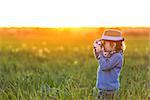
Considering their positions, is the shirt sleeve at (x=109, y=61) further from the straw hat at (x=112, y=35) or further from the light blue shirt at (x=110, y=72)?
the straw hat at (x=112, y=35)

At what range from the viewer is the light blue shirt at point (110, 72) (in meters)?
5.29

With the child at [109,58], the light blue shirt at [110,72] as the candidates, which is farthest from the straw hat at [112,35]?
the light blue shirt at [110,72]

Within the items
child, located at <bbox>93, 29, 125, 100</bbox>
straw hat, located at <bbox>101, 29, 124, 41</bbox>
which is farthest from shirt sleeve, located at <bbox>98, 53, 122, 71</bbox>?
straw hat, located at <bbox>101, 29, 124, 41</bbox>

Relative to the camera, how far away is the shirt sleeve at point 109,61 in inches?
207

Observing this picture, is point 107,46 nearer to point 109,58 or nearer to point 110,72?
point 109,58

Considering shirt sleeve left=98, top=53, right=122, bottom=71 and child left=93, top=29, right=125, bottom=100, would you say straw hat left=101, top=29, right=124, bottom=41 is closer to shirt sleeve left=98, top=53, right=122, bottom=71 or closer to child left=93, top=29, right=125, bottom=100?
child left=93, top=29, right=125, bottom=100

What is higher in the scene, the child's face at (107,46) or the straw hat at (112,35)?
the straw hat at (112,35)

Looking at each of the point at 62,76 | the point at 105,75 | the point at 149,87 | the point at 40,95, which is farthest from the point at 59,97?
the point at 62,76

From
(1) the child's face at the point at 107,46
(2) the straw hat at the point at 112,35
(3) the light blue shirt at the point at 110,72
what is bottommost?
(3) the light blue shirt at the point at 110,72

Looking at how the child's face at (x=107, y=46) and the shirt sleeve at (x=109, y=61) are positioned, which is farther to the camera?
the child's face at (x=107, y=46)

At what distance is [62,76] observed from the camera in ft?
→ 23.5

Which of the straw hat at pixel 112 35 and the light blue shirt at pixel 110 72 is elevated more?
the straw hat at pixel 112 35

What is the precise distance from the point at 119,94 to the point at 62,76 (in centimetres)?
195

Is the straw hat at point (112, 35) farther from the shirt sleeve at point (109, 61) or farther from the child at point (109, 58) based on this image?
the shirt sleeve at point (109, 61)
